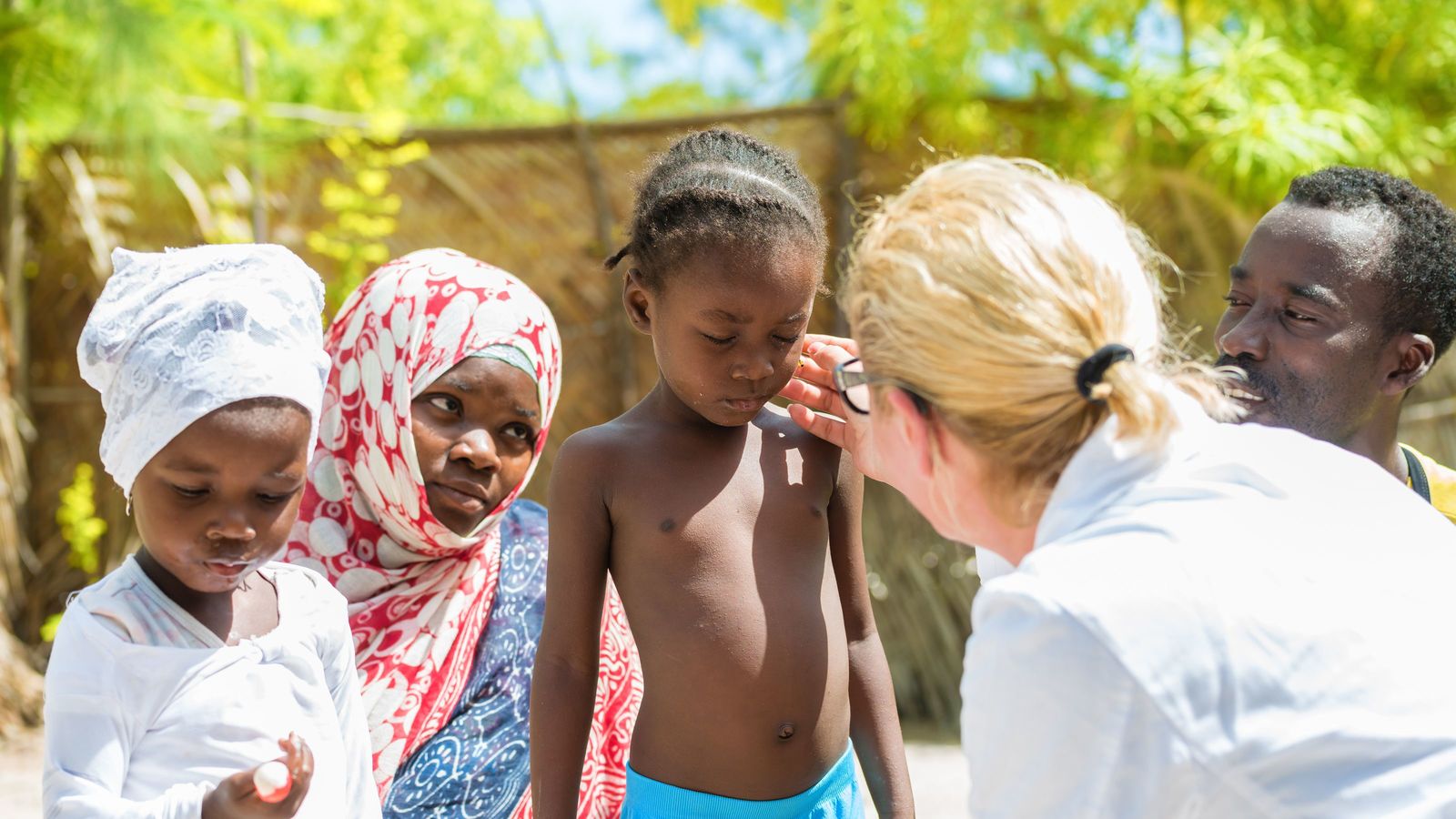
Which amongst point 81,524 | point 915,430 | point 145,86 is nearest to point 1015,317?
point 915,430

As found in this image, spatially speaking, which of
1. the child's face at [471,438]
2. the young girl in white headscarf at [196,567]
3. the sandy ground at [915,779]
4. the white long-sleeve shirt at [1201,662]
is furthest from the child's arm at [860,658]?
the sandy ground at [915,779]

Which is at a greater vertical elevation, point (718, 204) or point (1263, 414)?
point (718, 204)

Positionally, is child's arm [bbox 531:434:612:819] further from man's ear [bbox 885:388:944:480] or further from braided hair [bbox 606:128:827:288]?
man's ear [bbox 885:388:944:480]

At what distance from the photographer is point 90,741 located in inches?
74.5

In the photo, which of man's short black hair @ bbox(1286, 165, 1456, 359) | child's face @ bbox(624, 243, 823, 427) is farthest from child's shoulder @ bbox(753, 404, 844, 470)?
man's short black hair @ bbox(1286, 165, 1456, 359)

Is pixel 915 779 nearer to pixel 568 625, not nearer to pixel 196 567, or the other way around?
pixel 568 625

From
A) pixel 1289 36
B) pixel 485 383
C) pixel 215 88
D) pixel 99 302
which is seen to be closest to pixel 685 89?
pixel 215 88

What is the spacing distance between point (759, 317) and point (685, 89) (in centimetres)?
1114

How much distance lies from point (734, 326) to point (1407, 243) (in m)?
1.57

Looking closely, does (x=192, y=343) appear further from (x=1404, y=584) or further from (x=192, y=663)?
(x=1404, y=584)

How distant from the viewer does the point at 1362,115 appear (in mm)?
6316

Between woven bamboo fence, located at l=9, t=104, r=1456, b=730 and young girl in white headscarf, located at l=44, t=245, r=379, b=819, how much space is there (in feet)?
15.4

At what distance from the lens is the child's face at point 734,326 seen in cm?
243

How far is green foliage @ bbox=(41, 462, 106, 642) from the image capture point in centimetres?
688
